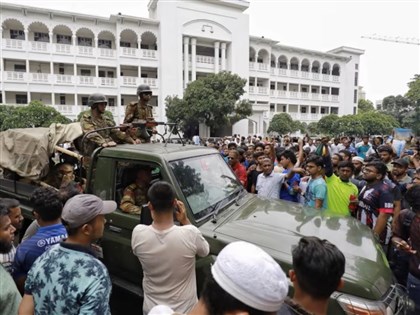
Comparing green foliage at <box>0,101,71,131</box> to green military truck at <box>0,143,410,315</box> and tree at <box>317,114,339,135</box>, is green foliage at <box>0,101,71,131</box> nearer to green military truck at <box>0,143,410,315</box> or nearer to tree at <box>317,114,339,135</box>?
green military truck at <box>0,143,410,315</box>

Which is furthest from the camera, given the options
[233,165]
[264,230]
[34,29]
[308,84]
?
[308,84]

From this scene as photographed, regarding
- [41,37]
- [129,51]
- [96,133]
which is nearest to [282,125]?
[129,51]

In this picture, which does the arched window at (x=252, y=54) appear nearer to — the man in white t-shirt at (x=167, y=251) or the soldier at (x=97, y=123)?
the soldier at (x=97, y=123)

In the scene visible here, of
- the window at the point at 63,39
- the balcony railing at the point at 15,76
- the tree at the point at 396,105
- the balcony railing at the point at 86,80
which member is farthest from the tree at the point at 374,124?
the balcony railing at the point at 15,76

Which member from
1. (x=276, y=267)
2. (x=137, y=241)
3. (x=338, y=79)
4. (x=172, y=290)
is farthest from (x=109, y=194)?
(x=338, y=79)

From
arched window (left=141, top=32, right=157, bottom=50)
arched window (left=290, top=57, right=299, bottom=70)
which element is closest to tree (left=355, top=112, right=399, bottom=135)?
arched window (left=290, top=57, right=299, bottom=70)

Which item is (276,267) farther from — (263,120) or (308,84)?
(308,84)

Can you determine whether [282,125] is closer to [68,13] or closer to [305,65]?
[305,65]

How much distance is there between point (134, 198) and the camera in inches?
131

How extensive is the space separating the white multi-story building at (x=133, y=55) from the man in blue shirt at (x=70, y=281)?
29.7 metres

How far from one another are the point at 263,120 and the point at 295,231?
116 ft

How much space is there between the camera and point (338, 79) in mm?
45875

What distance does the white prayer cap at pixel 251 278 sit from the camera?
1021 mm

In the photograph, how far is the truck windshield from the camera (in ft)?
9.57
